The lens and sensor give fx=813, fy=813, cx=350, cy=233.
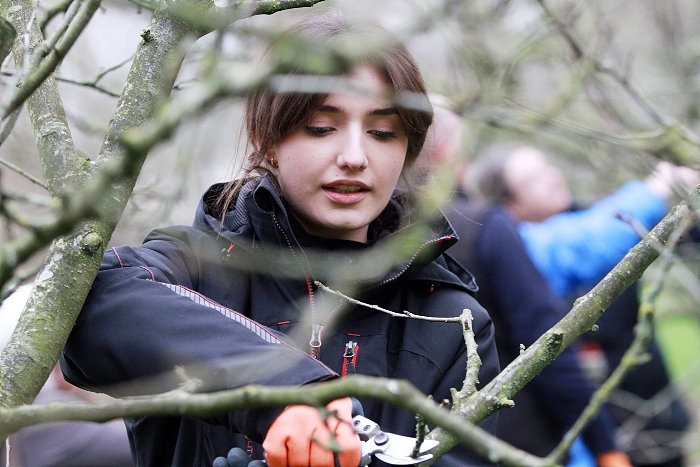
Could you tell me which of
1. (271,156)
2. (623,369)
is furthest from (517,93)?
(623,369)

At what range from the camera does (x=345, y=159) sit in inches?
67.7

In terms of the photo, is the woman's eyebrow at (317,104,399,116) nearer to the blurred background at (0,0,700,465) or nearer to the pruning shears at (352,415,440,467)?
the blurred background at (0,0,700,465)

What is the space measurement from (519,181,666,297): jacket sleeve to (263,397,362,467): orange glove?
6.25ft

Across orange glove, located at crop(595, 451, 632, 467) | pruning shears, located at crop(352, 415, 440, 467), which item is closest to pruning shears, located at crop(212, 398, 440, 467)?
pruning shears, located at crop(352, 415, 440, 467)

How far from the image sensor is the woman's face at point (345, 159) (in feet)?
5.74

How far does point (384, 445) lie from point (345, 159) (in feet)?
2.17

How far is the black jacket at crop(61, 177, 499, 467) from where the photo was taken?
1.39m

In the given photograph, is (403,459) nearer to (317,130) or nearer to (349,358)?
(349,358)

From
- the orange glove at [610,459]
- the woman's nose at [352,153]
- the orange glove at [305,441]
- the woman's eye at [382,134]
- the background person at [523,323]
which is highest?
the woman's eye at [382,134]

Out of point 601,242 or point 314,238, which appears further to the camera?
point 601,242

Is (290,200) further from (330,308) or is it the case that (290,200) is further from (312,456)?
(312,456)

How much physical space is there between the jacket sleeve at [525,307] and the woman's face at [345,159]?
0.99 metres

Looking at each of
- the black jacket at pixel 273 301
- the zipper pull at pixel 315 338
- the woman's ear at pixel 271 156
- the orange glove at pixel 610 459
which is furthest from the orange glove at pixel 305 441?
the orange glove at pixel 610 459

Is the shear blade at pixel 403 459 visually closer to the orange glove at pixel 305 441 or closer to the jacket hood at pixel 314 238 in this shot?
the orange glove at pixel 305 441
